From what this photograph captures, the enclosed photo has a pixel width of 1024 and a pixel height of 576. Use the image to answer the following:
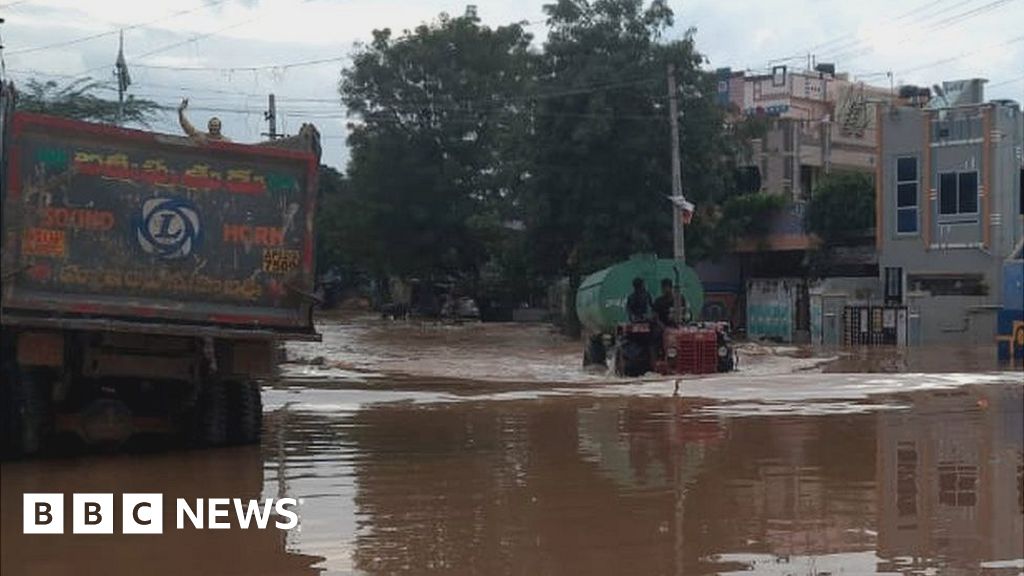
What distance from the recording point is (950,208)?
4125 cm

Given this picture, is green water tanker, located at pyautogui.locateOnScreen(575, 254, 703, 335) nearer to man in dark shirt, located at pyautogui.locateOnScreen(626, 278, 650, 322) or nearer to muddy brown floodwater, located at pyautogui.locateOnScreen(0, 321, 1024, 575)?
man in dark shirt, located at pyautogui.locateOnScreen(626, 278, 650, 322)

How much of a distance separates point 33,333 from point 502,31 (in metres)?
51.7

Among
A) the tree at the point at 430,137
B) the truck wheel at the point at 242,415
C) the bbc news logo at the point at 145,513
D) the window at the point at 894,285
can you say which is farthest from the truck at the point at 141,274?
the tree at the point at 430,137

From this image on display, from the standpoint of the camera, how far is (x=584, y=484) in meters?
10.2

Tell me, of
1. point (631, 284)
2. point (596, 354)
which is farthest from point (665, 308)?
point (596, 354)

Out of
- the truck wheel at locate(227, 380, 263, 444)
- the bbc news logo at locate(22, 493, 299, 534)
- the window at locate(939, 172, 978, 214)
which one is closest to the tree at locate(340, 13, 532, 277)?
the window at locate(939, 172, 978, 214)

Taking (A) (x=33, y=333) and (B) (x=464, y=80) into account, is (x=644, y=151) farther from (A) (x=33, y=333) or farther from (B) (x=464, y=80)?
(A) (x=33, y=333)

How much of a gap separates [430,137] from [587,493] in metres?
51.1

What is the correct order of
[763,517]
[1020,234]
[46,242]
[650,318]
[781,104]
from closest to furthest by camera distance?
[763,517] < [46,242] < [650,318] < [1020,234] < [781,104]

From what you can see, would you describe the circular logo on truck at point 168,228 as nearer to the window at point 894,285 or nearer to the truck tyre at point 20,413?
the truck tyre at point 20,413

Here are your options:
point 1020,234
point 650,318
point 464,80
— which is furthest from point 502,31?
point 650,318

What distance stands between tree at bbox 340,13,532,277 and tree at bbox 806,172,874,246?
16642 mm

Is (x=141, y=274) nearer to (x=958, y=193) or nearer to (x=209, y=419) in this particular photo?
(x=209, y=419)

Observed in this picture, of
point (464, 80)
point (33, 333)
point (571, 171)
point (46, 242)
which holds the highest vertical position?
point (464, 80)
